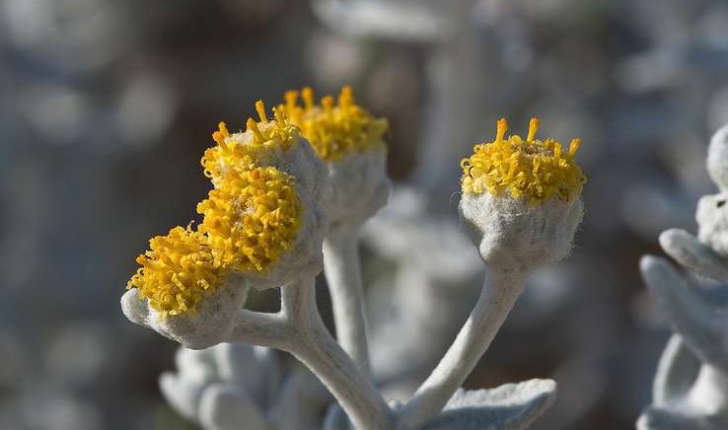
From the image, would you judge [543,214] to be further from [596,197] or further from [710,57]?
[596,197]

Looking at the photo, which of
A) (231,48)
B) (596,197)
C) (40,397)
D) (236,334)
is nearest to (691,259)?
(236,334)

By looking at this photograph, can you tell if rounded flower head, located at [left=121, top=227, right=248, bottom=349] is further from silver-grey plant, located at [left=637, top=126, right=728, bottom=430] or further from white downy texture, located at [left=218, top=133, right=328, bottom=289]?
silver-grey plant, located at [left=637, top=126, right=728, bottom=430]

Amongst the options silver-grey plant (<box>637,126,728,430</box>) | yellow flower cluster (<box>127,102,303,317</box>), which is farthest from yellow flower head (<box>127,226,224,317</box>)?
silver-grey plant (<box>637,126,728,430</box>)

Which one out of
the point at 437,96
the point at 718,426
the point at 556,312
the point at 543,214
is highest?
the point at 437,96

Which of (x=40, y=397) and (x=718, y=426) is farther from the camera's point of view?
(x=40, y=397)

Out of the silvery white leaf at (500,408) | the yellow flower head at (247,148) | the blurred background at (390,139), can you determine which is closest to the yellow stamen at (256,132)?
the yellow flower head at (247,148)

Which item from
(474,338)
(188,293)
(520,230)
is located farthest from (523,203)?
(188,293)

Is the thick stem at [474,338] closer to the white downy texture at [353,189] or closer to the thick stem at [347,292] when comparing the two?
the thick stem at [347,292]

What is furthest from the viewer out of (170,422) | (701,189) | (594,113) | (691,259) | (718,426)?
(594,113)
